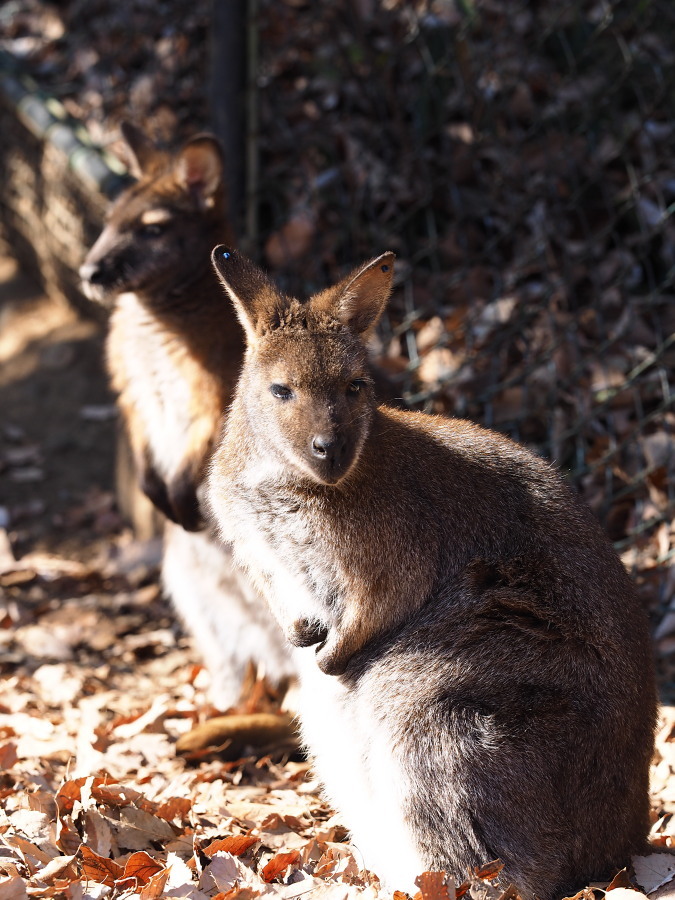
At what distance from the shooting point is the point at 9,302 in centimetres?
731

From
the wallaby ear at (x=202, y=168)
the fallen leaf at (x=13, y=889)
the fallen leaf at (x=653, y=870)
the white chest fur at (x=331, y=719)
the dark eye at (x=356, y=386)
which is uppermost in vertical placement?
the wallaby ear at (x=202, y=168)

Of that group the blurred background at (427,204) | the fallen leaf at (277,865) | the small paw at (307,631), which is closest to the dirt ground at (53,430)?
the blurred background at (427,204)

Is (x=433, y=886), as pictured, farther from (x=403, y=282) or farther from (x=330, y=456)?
(x=403, y=282)

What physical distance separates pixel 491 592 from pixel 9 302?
530 centimetres

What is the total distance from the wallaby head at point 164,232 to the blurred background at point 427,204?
3.85 feet

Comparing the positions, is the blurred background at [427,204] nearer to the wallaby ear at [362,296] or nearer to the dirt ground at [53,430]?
the dirt ground at [53,430]

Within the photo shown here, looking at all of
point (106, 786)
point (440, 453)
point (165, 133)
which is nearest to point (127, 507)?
point (165, 133)

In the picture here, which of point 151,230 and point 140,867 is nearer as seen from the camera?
point 140,867

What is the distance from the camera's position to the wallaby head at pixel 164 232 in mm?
4340

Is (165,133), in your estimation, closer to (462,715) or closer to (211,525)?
(211,525)

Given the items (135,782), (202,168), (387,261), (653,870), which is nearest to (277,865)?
(135,782)

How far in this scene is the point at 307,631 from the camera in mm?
3227

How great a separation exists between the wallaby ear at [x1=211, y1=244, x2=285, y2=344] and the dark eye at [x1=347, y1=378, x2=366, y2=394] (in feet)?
1.10

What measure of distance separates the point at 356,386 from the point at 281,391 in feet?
0.72
